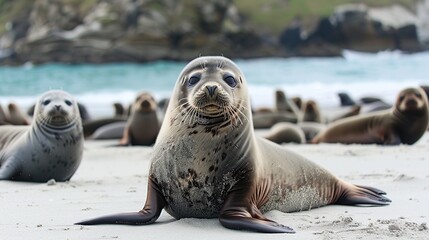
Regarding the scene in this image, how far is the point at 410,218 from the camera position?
4.62m

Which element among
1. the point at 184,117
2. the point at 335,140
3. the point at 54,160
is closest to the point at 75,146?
the point at 54,160

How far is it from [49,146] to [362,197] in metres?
3.04

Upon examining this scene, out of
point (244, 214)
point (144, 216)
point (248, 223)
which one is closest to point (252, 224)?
point (248, 223)

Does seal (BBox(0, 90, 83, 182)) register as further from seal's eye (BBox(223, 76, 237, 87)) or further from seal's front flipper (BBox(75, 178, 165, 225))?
seal's eye (BBox(223, 76, 237, 87))

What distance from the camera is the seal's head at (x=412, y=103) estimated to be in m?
10.6

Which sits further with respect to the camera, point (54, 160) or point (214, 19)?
point (214, 19)

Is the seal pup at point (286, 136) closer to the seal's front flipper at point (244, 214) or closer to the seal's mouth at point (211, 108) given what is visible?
the seal's front flipper at point (244, 214)

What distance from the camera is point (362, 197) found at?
533 cm

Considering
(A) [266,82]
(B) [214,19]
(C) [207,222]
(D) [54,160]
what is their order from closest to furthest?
1. (C) [207,222]
2. (D) [54,160]
3. (A) [266,82]
4. (B) [214,19]

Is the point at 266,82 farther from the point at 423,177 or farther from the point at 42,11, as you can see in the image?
the point at 42,11

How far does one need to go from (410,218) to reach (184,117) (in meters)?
1.41

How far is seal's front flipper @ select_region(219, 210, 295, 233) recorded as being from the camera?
4168 millimetres

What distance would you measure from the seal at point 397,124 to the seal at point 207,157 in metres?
6.16

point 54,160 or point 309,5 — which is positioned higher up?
point 309,5
